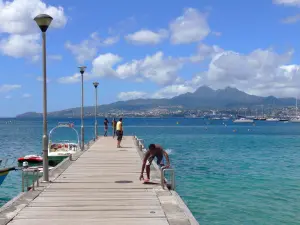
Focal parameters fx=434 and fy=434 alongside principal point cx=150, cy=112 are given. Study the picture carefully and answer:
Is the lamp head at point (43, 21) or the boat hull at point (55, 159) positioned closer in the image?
the lamp head at point (43, 21)

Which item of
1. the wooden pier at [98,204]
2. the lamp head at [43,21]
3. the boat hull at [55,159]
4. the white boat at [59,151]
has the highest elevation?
the lamp head at [43,21]

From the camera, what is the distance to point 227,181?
86.4ft

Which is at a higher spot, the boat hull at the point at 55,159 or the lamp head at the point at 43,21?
the lamp head at the point at 43,21

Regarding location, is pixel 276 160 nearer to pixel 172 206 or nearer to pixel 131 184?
pixel 131 184

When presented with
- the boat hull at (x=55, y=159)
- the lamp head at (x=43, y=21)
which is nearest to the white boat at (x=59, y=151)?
the boat hull at (x=55, y=159)

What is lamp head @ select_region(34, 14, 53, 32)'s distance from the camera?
14336 mm

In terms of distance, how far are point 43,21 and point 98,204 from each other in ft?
21.8

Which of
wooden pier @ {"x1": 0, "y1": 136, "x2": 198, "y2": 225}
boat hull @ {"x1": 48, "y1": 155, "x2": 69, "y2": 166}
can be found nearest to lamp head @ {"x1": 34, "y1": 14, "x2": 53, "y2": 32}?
wooden pier @ {"x1": 0, "y1": 136, "x2": 198, "y2": 225}

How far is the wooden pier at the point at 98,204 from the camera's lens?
9.64 meters

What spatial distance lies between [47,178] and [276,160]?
98.1 ft

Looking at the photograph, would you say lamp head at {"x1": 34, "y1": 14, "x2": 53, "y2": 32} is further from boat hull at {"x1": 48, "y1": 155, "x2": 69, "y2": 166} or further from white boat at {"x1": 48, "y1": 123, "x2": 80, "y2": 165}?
boat hull at {"x1": 48, "y1": 155, "x2": 69, "y2": 166}

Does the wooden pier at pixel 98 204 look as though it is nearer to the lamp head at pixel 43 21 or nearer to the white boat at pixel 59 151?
Answer: the lamp head at pixel 43 21

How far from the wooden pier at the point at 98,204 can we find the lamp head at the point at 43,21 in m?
5.22

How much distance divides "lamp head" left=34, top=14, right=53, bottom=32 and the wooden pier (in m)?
5.22
